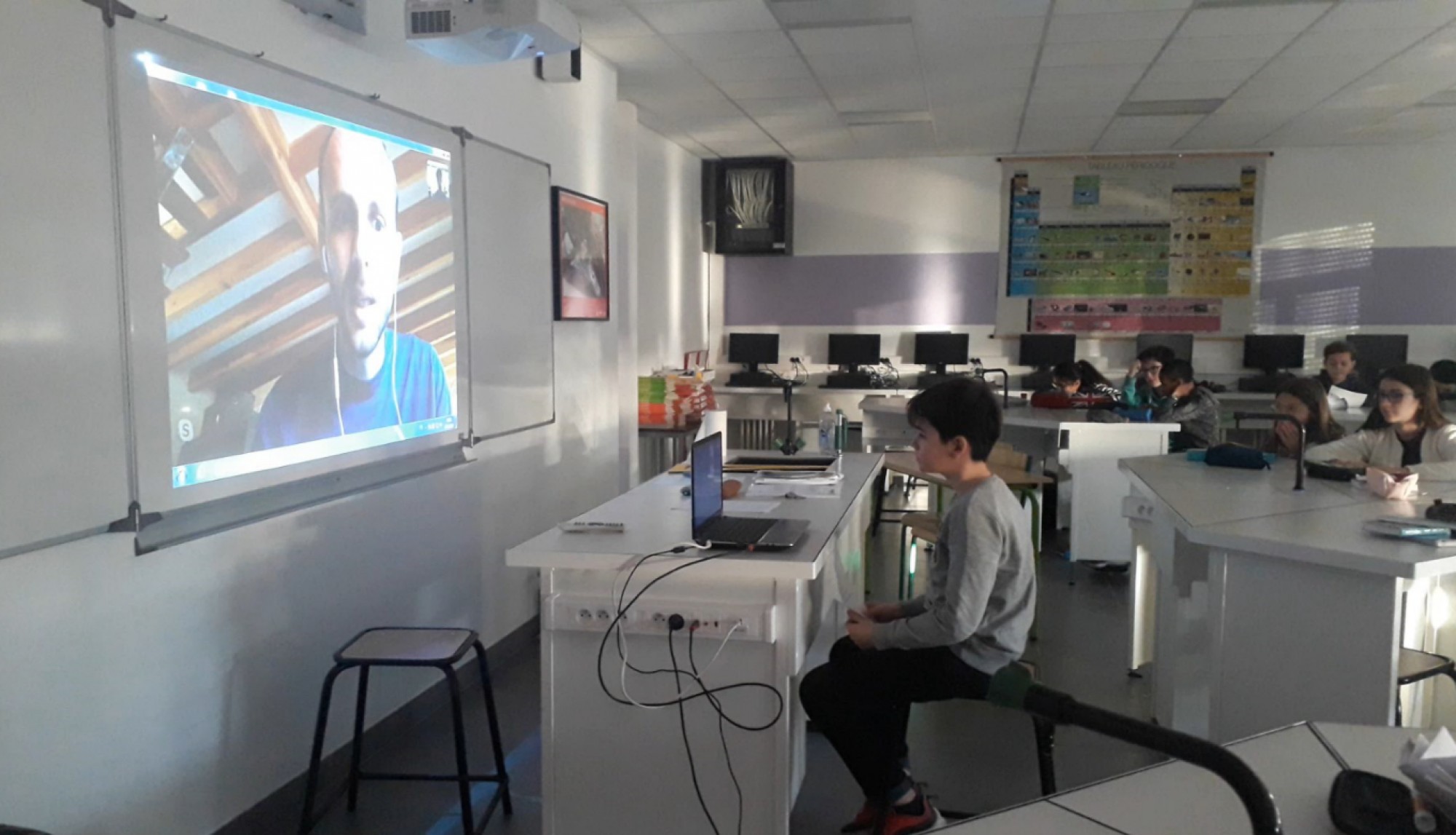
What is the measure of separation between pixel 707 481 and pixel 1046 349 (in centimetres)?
611

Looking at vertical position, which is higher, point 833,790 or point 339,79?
point 339,79

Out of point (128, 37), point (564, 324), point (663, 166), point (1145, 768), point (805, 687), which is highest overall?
point (663, 166)

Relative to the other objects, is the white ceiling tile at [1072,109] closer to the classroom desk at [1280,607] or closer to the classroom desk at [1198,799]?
the classroom desk at [1280,607]

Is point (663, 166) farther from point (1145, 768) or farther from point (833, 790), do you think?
point (1145, 768)

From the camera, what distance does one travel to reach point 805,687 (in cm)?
237

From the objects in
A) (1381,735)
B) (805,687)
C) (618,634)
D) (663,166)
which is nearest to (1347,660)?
(1381,735)

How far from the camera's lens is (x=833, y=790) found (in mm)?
2809

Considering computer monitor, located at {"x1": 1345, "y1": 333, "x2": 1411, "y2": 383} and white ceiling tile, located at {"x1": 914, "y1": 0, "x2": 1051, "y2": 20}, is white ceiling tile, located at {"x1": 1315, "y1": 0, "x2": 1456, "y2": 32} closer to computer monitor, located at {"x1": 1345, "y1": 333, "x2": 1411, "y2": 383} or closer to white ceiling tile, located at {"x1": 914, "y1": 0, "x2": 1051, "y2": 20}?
white ceiling tile, located at {"x1": 914, "y1": 0, "x2": 1051, "y2": 20}

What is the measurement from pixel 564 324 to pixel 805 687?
251 cm

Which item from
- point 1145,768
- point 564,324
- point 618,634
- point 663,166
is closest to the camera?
point 1145,768

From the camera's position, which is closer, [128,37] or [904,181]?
[128,37]

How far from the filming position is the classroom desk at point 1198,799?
1.26m

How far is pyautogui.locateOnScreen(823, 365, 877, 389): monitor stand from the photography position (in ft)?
26.6

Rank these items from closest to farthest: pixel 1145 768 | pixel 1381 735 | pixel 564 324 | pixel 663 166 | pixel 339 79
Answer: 1. pixel 1145 768
2. pixel 1381 735
3. pixel 339 79
4. pixel 564 324
5. pixel 663 166
